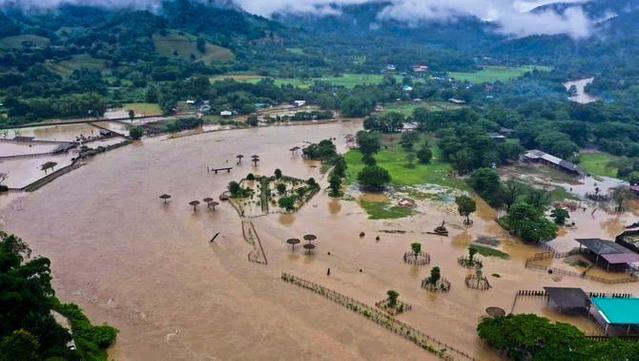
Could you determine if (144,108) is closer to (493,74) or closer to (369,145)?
(369,145)

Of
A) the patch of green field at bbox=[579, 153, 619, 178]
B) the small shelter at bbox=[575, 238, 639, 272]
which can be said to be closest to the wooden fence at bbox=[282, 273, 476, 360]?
the small shelter at bbox=[575, 238, 639, 272]

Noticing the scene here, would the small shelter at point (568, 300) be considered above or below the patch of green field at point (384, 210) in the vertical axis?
below

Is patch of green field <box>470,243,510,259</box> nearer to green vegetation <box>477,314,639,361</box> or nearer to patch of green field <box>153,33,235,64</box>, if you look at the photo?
green vegetation <box>477,314,639,361</box>

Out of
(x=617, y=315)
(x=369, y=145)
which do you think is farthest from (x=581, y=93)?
(x=617, y=315)

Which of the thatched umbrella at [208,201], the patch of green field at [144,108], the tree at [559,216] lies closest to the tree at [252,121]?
the patch of green field at [144,108]

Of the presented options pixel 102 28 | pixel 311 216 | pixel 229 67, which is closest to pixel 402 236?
pixel 311 216

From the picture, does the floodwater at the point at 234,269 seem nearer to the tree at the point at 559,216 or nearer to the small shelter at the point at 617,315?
the tree at the point at 559,216
